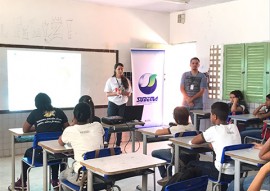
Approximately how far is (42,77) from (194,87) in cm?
280

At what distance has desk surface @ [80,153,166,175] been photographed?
8.22 ft

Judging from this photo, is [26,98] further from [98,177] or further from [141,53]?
[98,177]

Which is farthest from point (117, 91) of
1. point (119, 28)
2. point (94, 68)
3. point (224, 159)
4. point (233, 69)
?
point (224, 159)

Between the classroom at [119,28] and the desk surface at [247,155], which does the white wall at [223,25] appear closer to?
the classroom at [119,28]

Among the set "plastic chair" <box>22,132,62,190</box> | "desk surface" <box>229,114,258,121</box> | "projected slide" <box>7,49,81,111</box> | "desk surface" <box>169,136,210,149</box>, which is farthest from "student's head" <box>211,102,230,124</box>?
"projected slide" <box>7,49,81,111</box>

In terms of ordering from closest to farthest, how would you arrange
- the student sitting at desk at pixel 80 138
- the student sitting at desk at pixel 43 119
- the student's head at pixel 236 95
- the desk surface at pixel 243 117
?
the student sitting at desk at pixel 80 138
the student sitting at desk at pixel 43 119
the desk surface at pixel 243 117
the student's head at pixel 236 95

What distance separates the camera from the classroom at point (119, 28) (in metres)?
6.16

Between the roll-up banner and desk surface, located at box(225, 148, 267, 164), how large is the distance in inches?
171

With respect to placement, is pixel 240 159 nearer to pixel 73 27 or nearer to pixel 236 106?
pixel 236 106

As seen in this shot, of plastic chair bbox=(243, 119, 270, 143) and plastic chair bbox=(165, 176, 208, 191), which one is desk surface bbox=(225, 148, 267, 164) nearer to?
plastic chair bbox=(165, 176, 208, 191)

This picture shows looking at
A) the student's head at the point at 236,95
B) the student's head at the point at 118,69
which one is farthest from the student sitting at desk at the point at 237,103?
the student's head at the point at 118,69

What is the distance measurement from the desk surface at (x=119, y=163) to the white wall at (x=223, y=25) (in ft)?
13.9

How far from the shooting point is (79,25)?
6.86 meters

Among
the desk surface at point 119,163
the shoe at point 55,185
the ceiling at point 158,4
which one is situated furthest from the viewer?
the ceiling at point 158,4
